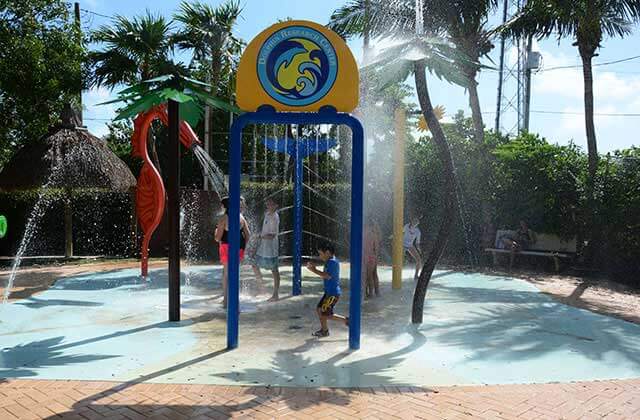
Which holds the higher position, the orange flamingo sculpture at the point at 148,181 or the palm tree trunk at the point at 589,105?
the palm tree trunk at the point at 589,105

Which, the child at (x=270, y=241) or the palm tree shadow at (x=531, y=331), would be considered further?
the child at (x=270, y=241)

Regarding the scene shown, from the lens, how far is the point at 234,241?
20.2 feet

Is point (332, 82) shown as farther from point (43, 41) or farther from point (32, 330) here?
point (43, 41)

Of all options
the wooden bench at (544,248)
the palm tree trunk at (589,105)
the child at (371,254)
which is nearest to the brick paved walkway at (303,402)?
the child at (371,254)

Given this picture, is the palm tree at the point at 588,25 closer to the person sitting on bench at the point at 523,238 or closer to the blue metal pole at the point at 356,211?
the person sitting on bench at the point at 523,238

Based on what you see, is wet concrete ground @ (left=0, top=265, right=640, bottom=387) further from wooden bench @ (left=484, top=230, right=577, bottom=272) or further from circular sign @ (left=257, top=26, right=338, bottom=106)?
wooden bench @ (left=484, top=230, right=577, bottom=272)

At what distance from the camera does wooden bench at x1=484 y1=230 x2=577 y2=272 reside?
45.6 feet

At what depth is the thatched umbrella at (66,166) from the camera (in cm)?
1423

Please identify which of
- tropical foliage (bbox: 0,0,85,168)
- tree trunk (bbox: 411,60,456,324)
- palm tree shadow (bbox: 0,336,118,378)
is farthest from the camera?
tropical foliage (bbox: 0,0,85,168)

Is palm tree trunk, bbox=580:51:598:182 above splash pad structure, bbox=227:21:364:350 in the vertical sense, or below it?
above

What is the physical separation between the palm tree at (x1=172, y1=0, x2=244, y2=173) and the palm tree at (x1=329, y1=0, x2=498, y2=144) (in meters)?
3.10

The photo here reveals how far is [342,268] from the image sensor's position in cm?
1299

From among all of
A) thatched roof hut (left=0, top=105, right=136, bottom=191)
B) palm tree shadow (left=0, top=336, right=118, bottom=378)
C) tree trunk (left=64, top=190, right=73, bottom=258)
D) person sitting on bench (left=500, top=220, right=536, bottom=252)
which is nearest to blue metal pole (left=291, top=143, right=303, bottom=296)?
palm tree shadow (left=0, top=336, right=118, bottom=378)

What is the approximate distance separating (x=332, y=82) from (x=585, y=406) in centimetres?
385
